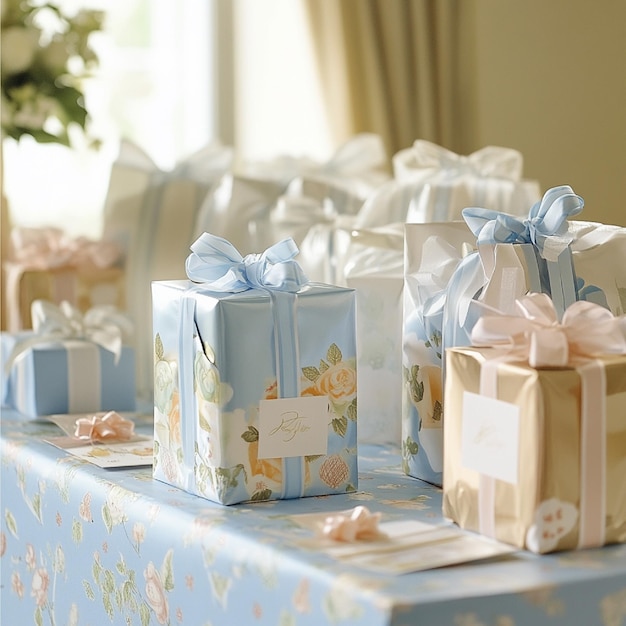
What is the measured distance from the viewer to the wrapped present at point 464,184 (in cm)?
163

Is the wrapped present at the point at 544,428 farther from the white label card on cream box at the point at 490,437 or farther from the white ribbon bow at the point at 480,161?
the white ribbon bow at the point at 480,161

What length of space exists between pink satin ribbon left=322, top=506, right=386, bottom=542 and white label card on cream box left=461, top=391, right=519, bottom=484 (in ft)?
0.32

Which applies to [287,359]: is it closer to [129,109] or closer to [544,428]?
[544,428]

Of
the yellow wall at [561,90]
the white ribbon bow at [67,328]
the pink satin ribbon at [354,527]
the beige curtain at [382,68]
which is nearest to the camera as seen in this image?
the pink satin ribbon at [354,527]

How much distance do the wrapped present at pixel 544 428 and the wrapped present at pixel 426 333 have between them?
208 millimetres

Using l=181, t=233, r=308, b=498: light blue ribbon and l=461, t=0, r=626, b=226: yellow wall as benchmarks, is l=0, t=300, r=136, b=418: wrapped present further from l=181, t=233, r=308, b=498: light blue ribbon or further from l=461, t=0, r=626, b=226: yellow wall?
l=461, t=0, r=626, b=226: yellow wall

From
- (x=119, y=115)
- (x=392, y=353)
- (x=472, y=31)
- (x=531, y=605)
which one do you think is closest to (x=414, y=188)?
(x=392, y=353)

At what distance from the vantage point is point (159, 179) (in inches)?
78.3

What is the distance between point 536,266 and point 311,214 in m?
0.71

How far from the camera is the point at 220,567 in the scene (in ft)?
3.33

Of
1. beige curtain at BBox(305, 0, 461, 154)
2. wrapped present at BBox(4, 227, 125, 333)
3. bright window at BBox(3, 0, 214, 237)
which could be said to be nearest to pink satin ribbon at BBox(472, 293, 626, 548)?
wrapped present at BBox(4, 227, 125, 333)

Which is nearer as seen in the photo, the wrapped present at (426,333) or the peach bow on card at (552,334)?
the peach bow on card at (552,334)

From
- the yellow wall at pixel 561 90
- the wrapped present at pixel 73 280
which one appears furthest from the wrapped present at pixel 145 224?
the yellow wall at pixel 561 90

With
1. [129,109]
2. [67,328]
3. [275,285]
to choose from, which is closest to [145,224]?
[67,328]
